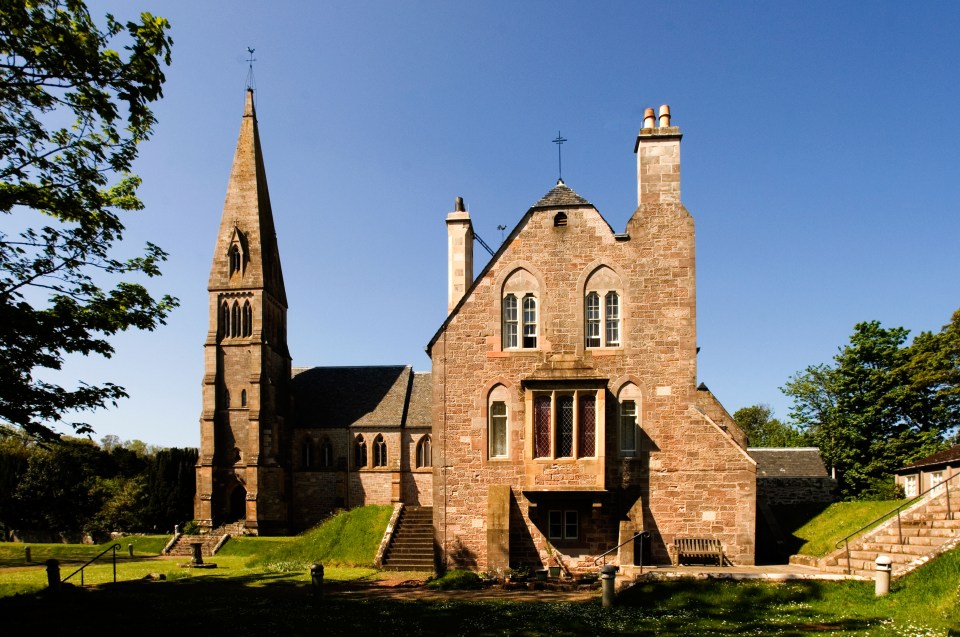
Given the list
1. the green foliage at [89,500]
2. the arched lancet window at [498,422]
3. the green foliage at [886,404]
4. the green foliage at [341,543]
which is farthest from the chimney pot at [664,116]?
the green foliage at [89,500]

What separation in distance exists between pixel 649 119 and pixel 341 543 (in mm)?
20969

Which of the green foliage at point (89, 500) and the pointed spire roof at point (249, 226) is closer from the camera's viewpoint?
the green foliage at point (89, 500)

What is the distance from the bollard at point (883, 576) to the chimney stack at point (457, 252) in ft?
57.3

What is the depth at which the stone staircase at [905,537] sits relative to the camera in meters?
16.8

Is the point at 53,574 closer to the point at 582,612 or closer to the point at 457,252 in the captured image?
the point at 582,612

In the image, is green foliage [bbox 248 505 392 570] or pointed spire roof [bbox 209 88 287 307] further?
pointed spire roof [bbox 209 88 287 307]

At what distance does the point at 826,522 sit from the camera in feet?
Result: 79.0

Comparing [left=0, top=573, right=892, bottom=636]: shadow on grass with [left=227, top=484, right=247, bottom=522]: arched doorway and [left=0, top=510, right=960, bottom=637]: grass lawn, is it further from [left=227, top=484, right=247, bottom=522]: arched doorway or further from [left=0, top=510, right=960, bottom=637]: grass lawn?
[left=227, top=484, right=247, bottom=522]: arched doorway

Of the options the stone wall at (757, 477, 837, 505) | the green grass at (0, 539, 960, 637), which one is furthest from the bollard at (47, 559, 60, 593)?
the stone wall at (757, 477, 837, 505)

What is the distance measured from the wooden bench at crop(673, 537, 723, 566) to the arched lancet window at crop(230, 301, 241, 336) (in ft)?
130

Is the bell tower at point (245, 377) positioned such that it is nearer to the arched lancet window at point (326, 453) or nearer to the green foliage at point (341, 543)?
the arched lancet window at point (326, 453)

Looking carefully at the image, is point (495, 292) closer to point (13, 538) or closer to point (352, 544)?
point (352, 544)

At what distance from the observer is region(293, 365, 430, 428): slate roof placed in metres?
55.3

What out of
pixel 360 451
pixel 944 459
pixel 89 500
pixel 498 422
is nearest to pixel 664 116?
pixel 498 422
